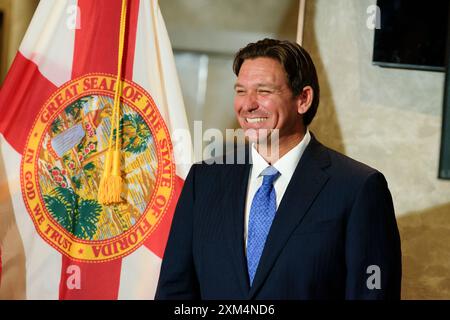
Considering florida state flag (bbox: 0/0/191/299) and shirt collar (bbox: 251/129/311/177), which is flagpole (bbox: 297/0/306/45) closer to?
florida state flag (bbox: 0/0/191/299)

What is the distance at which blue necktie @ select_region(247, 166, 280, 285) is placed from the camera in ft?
5.29

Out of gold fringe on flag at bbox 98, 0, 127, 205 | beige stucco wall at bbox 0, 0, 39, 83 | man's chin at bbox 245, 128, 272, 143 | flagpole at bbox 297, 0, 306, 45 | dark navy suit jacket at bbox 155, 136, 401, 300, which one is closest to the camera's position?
dark navy suit jacket at bbox 155, 136, 401, 300

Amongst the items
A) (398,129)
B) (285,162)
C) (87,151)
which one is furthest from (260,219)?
(398,129)

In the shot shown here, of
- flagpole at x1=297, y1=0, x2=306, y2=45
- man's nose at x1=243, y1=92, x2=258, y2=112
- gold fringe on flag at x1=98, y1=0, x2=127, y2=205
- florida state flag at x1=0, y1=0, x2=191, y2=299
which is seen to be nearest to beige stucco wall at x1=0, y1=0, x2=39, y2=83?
florida state flag at x1=0, y1=0, x2=191, y2=299

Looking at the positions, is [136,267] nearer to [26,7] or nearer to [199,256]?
[199,256]

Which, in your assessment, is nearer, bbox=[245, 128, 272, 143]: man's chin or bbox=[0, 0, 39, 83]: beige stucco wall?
bbox=[245, 128, 272, 143]: man's chin

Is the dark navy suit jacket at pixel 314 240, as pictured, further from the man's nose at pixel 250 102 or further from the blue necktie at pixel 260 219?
the man's nose at pixel 250 102

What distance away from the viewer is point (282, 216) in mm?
1604

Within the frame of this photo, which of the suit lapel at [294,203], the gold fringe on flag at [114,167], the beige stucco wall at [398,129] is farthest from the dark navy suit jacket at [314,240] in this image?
the beige stucco wall at [398,129]

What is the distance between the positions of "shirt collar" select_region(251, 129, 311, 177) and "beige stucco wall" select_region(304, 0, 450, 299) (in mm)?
645

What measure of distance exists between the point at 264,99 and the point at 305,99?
0.13m

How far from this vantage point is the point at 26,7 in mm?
2598

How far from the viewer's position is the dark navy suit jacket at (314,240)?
61.1 inches

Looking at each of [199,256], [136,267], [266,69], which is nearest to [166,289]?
[199,256]
